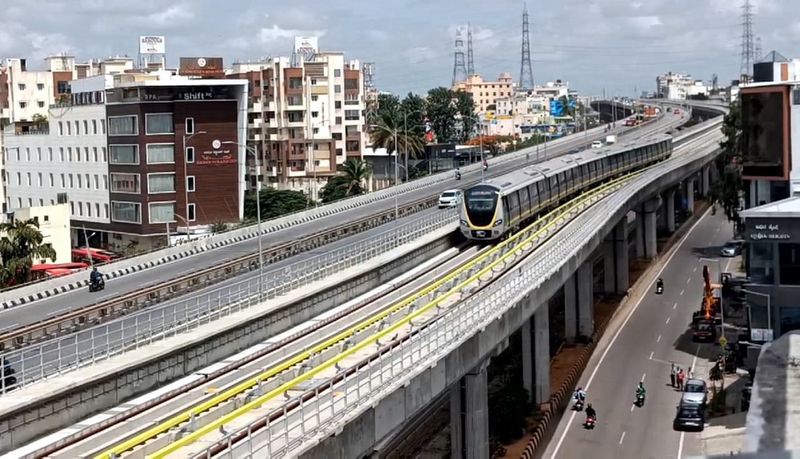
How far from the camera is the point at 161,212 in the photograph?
239ft

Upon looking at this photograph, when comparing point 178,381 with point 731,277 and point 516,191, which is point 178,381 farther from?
point 731,277

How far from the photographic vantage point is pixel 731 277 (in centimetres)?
6794

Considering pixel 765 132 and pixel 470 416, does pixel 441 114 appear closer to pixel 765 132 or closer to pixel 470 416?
pixel 765 132

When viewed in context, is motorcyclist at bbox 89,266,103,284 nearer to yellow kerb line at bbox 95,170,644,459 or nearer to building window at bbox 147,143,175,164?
yellow kerb line at bbox 95,170,644,459

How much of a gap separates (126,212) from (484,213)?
34.2 meters

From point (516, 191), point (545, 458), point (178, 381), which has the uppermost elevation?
point (516, 191)

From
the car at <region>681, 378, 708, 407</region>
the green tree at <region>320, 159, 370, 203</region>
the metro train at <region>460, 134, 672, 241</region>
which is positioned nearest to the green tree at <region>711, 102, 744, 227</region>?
the metro train at <region>460, 134, 672, 241</region>

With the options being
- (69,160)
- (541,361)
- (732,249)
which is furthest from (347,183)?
(541,361)

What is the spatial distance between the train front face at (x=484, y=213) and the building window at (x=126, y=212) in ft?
102

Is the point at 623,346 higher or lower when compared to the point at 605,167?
lower

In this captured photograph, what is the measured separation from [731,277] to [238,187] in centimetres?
3542

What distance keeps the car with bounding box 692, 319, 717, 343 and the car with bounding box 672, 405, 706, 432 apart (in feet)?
42.7

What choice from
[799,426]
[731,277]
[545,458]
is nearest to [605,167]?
[731,277]

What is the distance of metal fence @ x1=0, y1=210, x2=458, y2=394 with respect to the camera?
24256 mm
